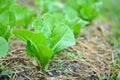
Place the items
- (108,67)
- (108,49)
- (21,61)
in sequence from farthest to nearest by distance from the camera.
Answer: (108,49), (108,67), (21,61)

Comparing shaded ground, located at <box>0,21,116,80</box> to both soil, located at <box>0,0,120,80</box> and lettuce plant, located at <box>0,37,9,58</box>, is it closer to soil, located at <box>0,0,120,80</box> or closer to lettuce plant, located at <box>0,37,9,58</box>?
soil, located at <box>0,0,120,80</box>

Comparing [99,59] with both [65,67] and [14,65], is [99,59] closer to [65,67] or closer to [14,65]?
[65,67]

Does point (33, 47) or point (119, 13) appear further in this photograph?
Result: point (119, 13)

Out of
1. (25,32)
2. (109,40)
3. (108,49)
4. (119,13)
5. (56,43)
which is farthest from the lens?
(119,13)

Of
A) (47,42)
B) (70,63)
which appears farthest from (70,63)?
(47,42)

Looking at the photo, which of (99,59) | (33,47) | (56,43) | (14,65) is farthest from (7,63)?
(99,59)

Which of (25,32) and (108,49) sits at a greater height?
(25,32)

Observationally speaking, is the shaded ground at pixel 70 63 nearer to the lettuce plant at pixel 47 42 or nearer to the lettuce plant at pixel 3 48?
the lettuce plant at pixel 47 42

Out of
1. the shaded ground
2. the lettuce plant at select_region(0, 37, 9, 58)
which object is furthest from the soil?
the lettuce plant at select_region(0, 37, 9, 58)

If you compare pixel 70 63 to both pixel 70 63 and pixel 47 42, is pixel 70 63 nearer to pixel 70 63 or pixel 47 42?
pixel 70 63
